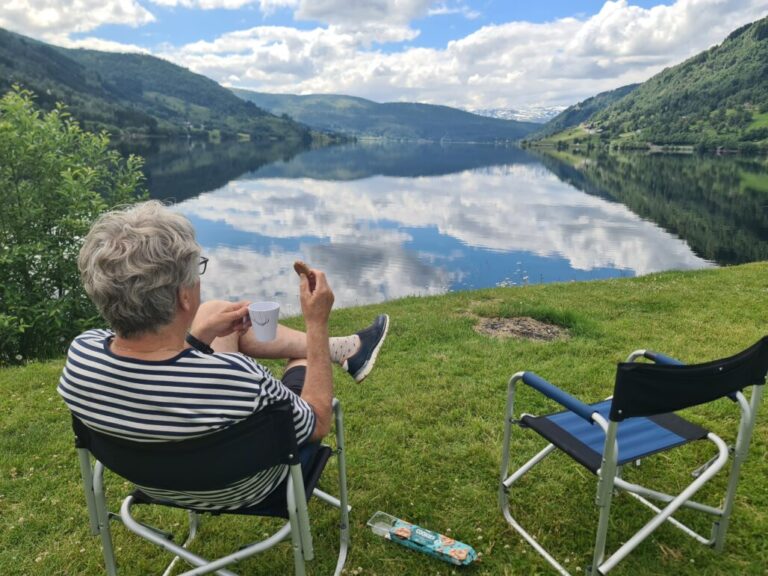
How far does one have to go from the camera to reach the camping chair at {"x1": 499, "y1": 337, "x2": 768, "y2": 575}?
2732 mm

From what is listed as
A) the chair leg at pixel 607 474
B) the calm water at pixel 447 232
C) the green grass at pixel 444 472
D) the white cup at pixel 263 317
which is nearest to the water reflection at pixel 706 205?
the calm water at pixel 447 232

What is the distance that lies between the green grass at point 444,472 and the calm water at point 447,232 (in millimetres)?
8212

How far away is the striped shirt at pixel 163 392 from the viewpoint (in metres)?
2.12

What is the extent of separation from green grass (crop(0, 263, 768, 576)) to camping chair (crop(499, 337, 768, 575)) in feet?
0.76

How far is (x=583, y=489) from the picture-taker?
4480 millimetres

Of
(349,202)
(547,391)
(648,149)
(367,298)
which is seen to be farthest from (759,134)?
(547,391)

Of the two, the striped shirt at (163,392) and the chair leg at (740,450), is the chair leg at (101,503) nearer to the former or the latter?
the striped shirt at (163,392)

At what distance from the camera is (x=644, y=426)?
3768 millimetres

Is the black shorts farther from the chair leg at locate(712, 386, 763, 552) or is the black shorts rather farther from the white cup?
the chair leg at locate(712, 386, 763, 552)

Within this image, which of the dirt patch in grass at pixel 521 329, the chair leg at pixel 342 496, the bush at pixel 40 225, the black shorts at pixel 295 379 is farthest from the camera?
the bush at pixel 40 225

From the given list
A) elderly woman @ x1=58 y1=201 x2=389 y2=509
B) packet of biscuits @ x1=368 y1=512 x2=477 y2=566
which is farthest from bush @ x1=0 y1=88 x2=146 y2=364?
elderly woman @ x1=58 y1=201 x2=389 y2=509

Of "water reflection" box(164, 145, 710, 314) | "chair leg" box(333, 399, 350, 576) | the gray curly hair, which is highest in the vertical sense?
the gray curly hair

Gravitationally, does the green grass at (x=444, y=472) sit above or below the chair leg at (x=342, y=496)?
below

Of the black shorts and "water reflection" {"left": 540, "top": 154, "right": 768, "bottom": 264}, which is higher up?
the black shorts
